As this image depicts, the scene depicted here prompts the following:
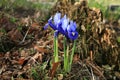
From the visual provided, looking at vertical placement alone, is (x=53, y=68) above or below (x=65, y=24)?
below

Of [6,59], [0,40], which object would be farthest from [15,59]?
[0,40]

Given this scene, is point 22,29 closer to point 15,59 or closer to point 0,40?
point 0,40

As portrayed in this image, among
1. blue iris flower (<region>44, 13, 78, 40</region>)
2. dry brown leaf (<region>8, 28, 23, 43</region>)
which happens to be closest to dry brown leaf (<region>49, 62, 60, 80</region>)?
blue iris flower (<region>44, 13, 78, 40</region>)

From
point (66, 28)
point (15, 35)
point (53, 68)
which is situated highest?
point (66, 28)

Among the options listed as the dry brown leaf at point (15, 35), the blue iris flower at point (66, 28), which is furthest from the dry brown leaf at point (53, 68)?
the dry brown leaf at point (15, 35)

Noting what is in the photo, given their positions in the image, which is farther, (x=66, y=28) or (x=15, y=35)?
(x=15, y=35)

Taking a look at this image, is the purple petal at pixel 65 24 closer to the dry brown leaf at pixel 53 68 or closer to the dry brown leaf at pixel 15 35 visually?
the dry brown leaf at pixel 53 68

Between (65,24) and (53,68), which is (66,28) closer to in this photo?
(65,24)

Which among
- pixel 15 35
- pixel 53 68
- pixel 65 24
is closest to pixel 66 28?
pixel 65 24

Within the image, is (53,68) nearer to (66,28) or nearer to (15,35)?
(66,28)

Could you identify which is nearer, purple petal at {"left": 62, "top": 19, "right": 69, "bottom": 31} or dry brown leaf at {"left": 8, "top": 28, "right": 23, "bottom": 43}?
purple petal at {"left": 62, "top": 19, "right": 69, "bottom": 31}

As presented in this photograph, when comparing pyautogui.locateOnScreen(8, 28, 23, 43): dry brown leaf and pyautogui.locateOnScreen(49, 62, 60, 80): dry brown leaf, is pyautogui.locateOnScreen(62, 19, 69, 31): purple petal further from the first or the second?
pyautogui.locateOnScreen(8, 28, 23, 43): dry brown leaf
